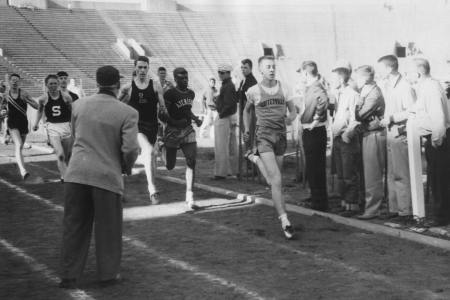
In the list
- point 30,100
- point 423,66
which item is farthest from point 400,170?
point 30,100

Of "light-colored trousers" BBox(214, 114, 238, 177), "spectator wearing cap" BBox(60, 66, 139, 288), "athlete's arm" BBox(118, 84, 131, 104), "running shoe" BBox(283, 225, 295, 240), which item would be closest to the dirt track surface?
"running shoe" BBox(283, 225, 295, 240)

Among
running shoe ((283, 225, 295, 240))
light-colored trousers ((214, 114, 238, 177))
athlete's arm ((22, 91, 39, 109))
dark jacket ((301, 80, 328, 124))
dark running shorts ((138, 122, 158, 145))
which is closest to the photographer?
running shoe ((283, 225, 295, 240))

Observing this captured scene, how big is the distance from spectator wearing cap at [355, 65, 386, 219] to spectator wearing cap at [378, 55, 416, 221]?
145 mm

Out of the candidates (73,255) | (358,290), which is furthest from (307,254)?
(73,255)

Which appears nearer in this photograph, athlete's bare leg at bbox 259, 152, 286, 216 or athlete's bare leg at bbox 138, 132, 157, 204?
athlete's bare leg at bbox 259, 152, 286, 216

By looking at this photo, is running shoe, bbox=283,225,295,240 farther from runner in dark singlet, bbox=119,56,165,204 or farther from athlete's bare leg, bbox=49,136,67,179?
athlete's bare leg, bbox=49,136,67,179

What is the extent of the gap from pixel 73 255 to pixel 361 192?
4.58 m

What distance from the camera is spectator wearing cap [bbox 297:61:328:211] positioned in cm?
881

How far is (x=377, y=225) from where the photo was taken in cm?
771

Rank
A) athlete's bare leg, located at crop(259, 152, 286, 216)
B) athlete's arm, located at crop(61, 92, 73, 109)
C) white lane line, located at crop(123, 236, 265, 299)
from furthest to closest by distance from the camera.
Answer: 1. athlete's arm, located at crop(61, 92, 73, 109)
2. athlete's bare leg, located at crop(259, 152, 286, 216)
3. white lane line, located at crop(123, 236, 265, 299)

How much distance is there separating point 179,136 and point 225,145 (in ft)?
10.7

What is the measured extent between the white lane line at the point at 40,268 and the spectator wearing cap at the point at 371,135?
13.0 ft

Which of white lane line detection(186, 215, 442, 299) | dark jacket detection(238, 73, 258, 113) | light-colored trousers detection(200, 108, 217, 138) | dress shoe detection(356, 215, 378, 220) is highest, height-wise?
light-colored trousers detection(200, 108, 217, 138)

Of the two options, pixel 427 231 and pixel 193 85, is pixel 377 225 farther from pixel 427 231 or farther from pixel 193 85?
pixel 193 85
